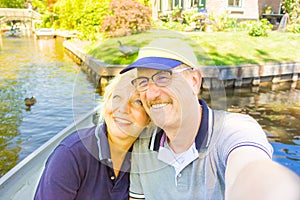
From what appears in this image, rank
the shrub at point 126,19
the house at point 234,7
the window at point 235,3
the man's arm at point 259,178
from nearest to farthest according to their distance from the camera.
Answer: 1. the man's arm at point 259,178
2. the shrub at point 126,19
3. the house at point 234,7
4. the window at point 235,3

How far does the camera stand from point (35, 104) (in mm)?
7098

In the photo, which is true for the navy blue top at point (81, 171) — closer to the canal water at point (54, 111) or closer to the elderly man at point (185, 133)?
the elderly man at point (185, 133)

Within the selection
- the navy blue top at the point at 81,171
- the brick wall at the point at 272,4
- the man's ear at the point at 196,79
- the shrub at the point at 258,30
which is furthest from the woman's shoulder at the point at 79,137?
the brick wall at the point at 272,4

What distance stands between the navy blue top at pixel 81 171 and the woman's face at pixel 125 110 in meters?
0.10

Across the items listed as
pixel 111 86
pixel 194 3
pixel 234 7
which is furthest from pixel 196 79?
pixel 234 7

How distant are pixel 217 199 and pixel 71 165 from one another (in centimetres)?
54

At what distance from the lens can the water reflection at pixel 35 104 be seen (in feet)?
14.3

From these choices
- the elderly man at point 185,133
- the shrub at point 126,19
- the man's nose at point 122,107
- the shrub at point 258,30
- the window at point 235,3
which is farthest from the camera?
the window at point 235,3

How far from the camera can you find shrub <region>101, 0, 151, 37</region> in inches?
47.2

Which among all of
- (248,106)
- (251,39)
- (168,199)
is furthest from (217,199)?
(251,39)

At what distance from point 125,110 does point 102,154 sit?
23cm

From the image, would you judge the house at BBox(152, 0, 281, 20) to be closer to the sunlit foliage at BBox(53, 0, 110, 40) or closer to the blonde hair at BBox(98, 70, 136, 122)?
the sunlit foliage at BBox(53, 0, 110, 40)

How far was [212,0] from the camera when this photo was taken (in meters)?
14.6

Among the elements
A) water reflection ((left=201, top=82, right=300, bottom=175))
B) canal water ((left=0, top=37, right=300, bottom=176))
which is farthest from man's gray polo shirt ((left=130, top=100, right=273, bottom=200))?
water reflection ((left=201, top=82, right=300, bottom=175))
